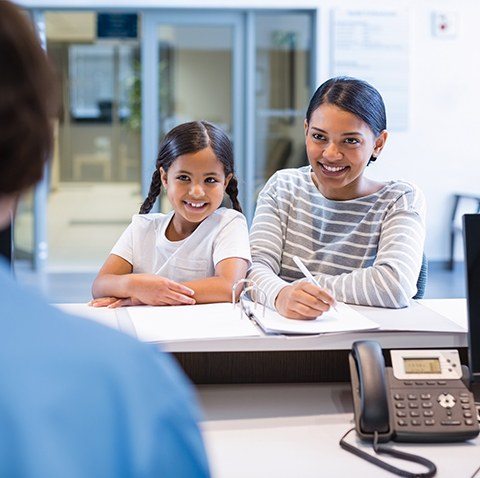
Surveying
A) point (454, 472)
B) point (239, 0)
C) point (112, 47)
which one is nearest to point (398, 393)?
point (454, 472)

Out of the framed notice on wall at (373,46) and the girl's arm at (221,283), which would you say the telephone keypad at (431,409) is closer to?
the girl's arm at (221,283)

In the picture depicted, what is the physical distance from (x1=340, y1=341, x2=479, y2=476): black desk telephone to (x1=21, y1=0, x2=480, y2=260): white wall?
5363 millimetres

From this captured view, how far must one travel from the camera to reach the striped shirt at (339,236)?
6.33 feet

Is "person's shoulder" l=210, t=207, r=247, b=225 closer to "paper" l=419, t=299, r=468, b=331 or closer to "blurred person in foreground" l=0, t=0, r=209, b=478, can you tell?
"paper" l=419, t=299, r=468, b=331

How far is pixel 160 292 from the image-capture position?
5.96 feet

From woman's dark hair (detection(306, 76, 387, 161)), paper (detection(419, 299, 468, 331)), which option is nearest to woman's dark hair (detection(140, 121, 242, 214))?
woman's dark hair (detection(306, 76, 387, 161))

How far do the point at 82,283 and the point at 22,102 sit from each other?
6097mm

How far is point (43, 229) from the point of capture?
22.5 feet

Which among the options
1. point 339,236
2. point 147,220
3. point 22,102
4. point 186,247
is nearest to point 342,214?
point 339,236

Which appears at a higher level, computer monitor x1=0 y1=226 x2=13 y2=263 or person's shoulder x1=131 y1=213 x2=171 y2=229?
computer monitor x1=0 y1=226 x2=13 y2=263

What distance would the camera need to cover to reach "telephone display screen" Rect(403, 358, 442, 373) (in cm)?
149

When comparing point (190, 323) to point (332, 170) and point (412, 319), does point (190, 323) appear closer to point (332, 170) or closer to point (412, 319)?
point (412, 319)

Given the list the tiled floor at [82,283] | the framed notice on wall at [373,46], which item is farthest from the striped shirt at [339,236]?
the framed notice on wall at [373,46]

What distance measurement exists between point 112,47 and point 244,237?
5426mm
